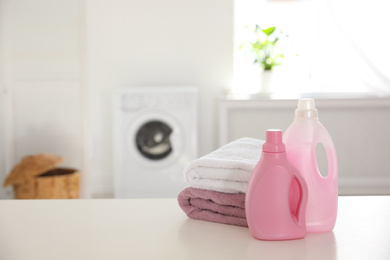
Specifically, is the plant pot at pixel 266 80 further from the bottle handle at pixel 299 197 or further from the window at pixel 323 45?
the bottle handle at pixel 299 197

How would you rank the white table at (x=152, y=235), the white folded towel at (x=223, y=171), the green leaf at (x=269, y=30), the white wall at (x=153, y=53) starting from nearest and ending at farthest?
the white table at (x=152, y=235) → the white folded towel at (x=223, y=171) → the green leaf at (x=269, y=30) → the white wall at (x=153, y=53)

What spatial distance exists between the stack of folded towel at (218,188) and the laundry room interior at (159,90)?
2.60 m

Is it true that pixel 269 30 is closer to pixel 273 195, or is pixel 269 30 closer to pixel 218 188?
pixel 218 188

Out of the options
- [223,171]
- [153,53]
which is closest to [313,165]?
[223,171]

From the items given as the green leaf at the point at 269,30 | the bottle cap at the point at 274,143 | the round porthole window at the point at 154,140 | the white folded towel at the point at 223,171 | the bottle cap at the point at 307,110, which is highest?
the green leaf at the point at 269,30

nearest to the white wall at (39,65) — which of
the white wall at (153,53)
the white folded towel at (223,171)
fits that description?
the white wall at (153,53)

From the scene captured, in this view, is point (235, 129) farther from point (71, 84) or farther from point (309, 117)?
point (309, 117)

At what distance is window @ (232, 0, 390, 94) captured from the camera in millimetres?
Result: 3549

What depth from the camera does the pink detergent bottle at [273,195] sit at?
0.74 meters

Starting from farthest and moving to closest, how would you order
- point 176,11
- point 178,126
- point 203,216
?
point 176,11 < point 178,126 < point 203,216

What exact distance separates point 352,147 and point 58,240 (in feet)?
10.3

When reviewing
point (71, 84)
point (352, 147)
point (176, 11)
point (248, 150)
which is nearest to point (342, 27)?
point (352, 147)

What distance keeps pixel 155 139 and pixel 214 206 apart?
2698 millimetres

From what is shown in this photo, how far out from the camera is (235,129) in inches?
142
